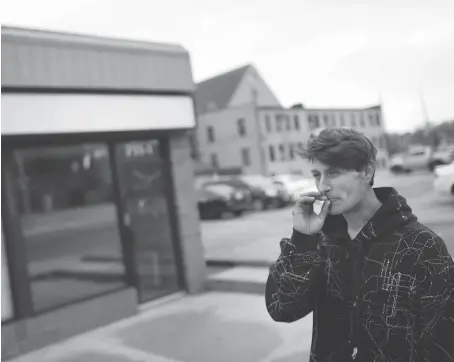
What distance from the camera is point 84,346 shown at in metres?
5.74

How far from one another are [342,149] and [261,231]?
38.9ft

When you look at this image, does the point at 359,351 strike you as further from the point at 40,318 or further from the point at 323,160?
the point at 40,318

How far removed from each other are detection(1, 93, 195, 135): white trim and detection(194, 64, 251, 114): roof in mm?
37448

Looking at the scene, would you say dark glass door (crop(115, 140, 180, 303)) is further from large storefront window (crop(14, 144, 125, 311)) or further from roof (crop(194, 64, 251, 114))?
roof (crop(194, 64, 251, 114))

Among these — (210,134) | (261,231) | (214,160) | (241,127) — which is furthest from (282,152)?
(261,231)

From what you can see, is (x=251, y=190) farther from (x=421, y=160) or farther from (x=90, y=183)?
(x=421, y=160)

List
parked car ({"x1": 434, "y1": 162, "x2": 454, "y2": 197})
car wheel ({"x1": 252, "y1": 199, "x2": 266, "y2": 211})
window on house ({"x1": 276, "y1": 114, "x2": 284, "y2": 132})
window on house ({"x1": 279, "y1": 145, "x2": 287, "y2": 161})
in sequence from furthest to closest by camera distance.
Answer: window on house ({"x1": 279, "y1": 145, "x2": 287, "y2": 161})
window on house ({"x1": 276, "y1": 114, "x2": 284, "y2": 132})
car wheel ({"x1": 252, "y1": 199, "x2": 266, "y2": 211})
parked car ({"x1": 434, "y1": 162, "x2": 454, "y2": 197})

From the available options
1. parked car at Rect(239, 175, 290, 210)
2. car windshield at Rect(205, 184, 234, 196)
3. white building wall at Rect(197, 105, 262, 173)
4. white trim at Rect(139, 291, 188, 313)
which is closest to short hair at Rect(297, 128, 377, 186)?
white trim at Rect(139, 291, 188, 313)

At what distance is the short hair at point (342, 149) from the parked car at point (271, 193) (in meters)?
18.5

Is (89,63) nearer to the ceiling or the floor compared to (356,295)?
nearer to the ceiling

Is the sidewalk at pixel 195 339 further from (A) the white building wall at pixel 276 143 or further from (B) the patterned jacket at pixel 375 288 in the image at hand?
(A) the white building wall at pixel 276 143

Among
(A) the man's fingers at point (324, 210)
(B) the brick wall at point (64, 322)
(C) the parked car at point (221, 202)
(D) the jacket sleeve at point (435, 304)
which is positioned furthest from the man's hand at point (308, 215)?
(C) the parked car at point (221, 202)

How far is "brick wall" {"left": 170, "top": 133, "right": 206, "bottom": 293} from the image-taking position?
7.47 m

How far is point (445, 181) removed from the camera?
13.4 meters
